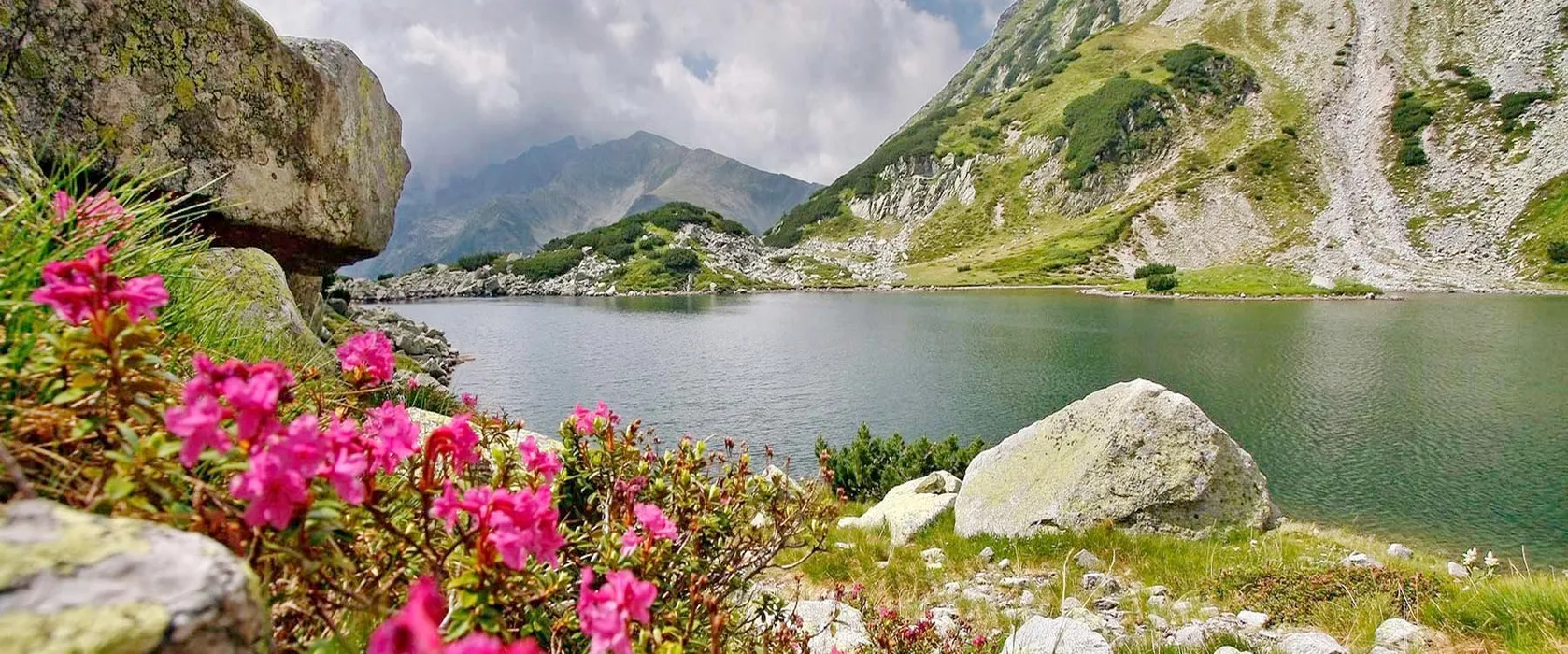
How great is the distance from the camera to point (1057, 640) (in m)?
5.89

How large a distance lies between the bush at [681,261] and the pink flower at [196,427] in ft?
455

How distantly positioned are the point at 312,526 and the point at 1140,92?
17003 centimetres

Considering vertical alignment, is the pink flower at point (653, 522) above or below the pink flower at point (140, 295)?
below

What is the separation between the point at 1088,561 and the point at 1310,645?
12.1 ft

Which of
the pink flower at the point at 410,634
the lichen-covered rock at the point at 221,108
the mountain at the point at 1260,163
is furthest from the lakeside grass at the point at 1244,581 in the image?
the mountain at the point at 1260,163

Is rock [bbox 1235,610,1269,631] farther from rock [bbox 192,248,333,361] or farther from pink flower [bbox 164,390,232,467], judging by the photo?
rock [bbox 192,248,333,361]

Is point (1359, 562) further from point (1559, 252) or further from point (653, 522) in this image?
point (1559, 252)

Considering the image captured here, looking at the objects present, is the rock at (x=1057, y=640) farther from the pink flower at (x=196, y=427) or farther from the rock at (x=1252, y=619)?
the pink flower at (x=196, y=427)

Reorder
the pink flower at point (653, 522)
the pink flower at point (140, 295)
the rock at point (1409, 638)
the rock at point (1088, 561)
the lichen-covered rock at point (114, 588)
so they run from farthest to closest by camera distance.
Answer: the rock at point (1088, 561), the rock at point (1409, 638), the pink flower at point (653, 522), the pink flower at point (140, 295), the lichen-covered rock at point (114, 588)

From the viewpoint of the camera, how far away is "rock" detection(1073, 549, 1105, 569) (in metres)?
10.00

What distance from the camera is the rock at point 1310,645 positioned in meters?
6.28

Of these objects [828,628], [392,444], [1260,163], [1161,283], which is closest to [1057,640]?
[828,628]

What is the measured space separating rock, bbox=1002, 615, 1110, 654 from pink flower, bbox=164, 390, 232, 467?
6.12 meters

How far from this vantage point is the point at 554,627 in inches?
93.1
